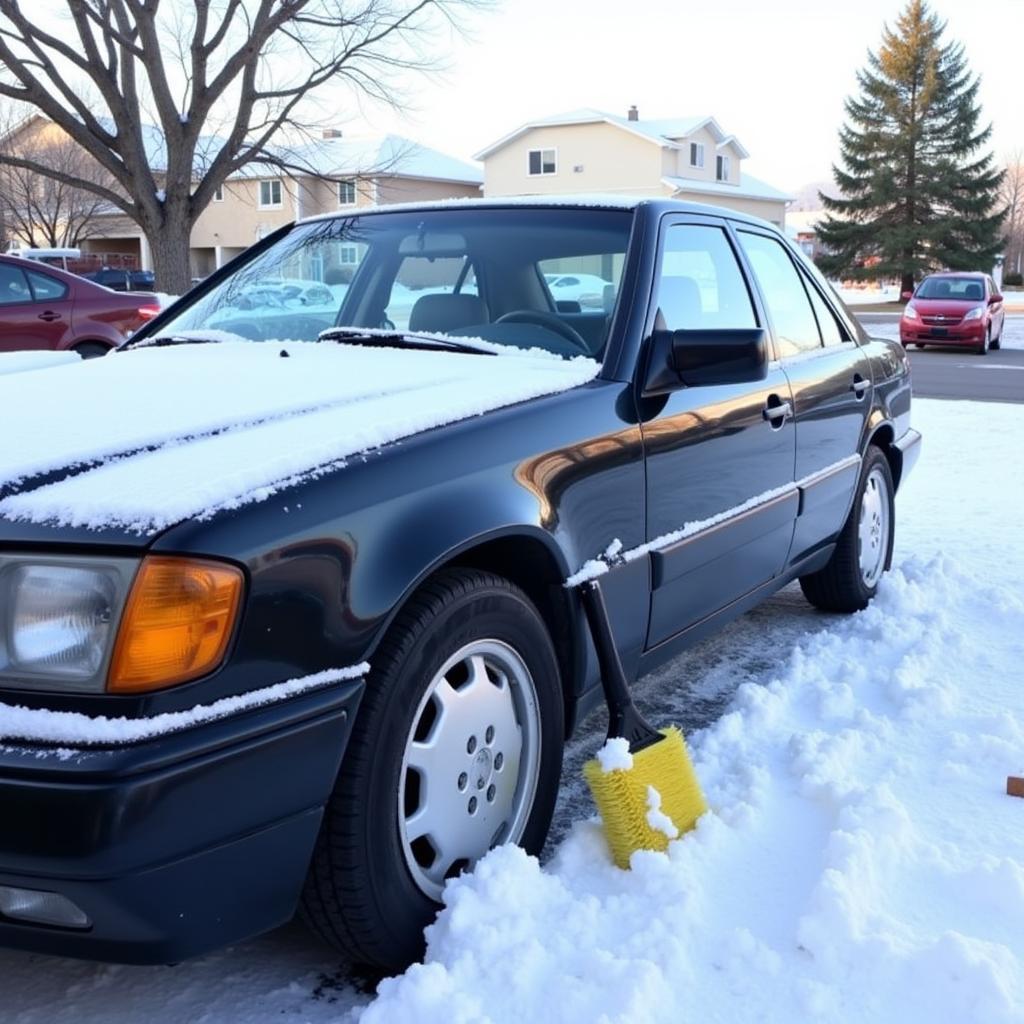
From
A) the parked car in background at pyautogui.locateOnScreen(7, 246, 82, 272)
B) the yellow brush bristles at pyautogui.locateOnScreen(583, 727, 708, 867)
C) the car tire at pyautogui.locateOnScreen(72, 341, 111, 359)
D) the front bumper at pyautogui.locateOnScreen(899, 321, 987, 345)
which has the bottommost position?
the front bumper at pyautogui.locateOnScreen(899, 321, 987, 345)

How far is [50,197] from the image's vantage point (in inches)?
1933

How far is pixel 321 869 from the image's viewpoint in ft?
6.72

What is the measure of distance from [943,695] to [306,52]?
66.2 feet

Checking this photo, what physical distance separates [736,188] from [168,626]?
177 feet

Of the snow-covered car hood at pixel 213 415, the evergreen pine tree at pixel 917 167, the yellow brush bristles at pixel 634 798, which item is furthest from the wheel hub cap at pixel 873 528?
the evergreen pine tree at pixel 917 167

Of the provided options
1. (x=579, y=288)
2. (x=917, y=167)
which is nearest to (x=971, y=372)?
(x=579, y=288)

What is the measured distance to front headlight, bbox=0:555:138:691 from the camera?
1.79 metres

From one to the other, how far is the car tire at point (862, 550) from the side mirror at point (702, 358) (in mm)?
1847

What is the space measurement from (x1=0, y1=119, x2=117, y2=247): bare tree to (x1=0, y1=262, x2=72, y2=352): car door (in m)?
38.1

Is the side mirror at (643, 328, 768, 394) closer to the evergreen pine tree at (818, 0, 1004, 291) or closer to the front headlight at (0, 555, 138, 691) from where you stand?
the front headlight at (0, 555, 138, 691)

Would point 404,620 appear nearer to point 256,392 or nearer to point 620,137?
point 256,392

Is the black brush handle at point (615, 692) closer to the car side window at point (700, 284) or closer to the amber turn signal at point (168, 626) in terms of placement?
the car side window at point (700, 284)

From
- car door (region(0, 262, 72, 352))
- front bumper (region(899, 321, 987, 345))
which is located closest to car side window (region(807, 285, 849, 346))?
car door (region(0, 262, 72, 352))

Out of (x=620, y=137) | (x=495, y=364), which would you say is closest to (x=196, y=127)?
(x=495, y=364)
